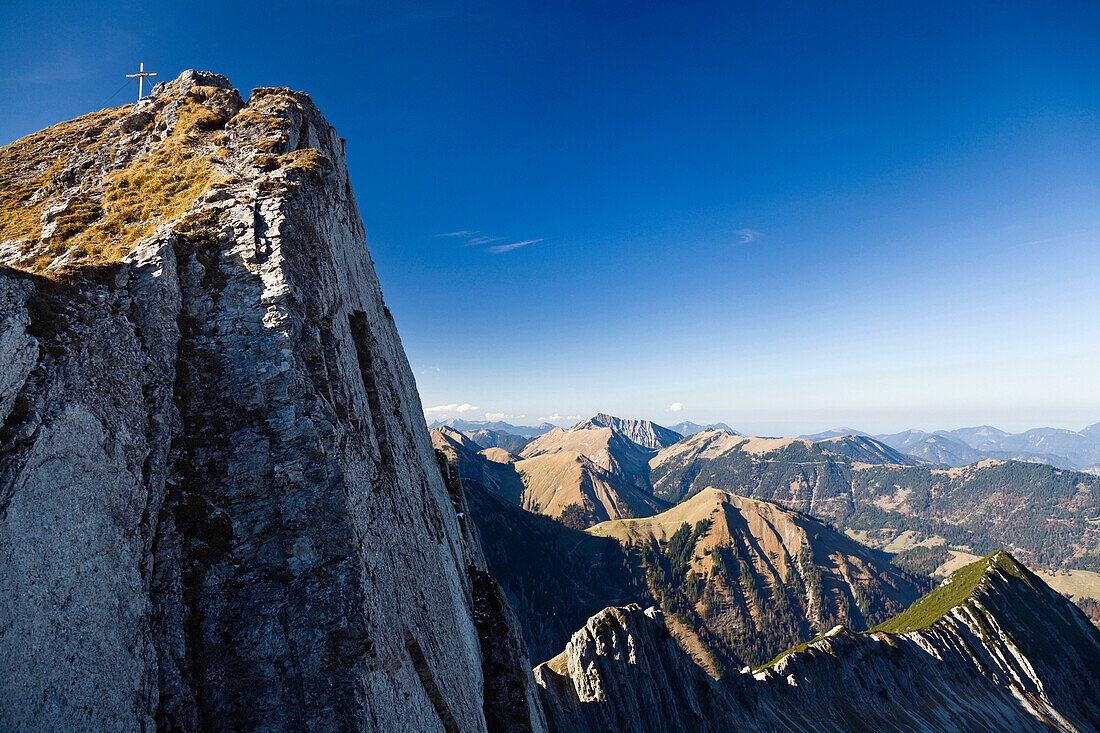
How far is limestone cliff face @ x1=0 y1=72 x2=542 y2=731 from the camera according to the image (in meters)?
10.8

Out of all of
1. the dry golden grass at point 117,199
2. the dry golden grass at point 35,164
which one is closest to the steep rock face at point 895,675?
the dry golden grass at point 117,199

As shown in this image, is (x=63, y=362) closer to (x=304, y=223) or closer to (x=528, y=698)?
(x=304, y=223)

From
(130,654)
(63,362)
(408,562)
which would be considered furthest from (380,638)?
(63,362)

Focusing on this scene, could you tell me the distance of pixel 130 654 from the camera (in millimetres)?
11562

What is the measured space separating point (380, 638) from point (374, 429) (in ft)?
34.1

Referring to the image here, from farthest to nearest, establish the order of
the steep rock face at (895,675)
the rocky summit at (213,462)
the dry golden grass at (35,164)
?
the steep rock face at (895,675) < the dry golden grass at (35,164) < the rocky summit at (213,462)

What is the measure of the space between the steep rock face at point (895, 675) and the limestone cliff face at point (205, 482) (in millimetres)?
44376

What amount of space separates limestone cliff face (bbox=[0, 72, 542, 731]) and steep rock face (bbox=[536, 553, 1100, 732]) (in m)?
44.4

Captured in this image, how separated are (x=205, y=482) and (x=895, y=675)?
137m

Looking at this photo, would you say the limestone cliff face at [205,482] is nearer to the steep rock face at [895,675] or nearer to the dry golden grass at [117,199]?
the dry golden grass at [117,199]

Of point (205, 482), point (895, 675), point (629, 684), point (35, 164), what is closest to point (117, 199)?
point (35, 164)

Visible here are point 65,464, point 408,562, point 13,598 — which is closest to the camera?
point 13,598

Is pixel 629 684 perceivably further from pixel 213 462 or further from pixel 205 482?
pixel 213 462

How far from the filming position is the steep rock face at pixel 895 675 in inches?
2357
